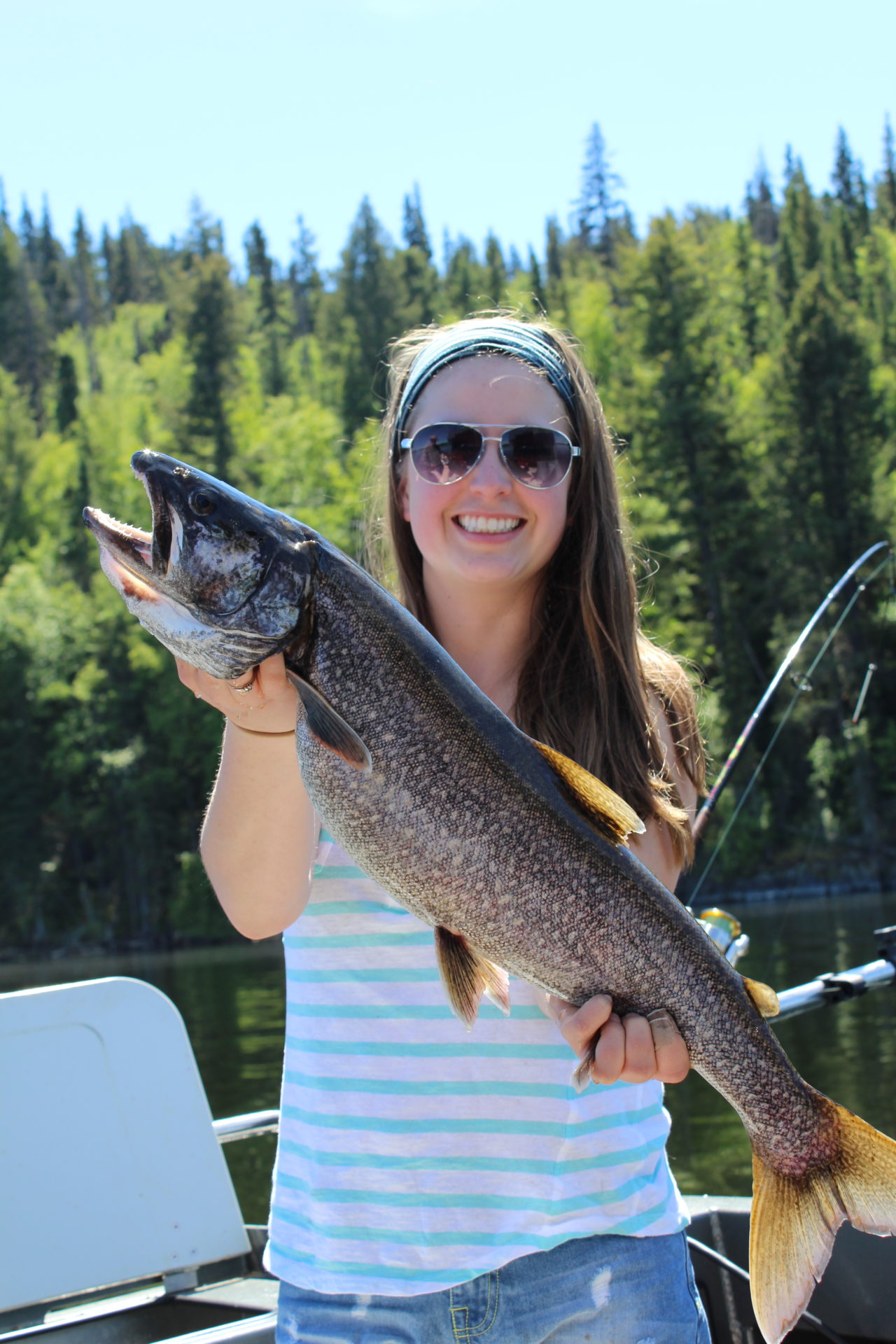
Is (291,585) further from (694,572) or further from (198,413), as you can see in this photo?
(198,413)

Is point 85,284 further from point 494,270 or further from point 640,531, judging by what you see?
point 640,531

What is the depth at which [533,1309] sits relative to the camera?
2273 millimetres

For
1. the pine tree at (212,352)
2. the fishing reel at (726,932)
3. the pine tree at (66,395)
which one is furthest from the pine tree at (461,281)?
the fishing reel at (726,932)

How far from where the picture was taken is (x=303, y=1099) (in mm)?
2518

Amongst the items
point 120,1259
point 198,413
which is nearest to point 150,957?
point 198,413

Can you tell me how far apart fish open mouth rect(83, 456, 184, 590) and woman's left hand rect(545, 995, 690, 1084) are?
3.70 ft

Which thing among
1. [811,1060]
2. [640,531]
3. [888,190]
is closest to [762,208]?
[888,190]

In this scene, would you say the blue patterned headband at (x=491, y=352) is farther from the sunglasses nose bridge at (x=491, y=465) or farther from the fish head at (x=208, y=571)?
the fish head at (x=208, y=571)

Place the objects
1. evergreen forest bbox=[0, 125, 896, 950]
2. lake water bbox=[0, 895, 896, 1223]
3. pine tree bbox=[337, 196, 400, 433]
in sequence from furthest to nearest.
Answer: pine tree bbox=[337, 196, 400, 433], evergreen forest bbox=[0, 125, 896, 950], lake water bbox=[0, 895, 896, 1223]

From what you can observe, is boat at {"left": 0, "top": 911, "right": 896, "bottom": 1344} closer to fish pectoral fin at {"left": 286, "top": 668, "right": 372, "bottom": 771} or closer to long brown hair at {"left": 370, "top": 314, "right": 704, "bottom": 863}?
long brown hair at {"left": 370, "top": 314, "right": 704, "bottom": 863}

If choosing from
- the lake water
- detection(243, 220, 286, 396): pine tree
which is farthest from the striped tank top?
detection(243, 220, 286, 396): pine tree

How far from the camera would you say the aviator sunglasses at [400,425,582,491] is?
2.79 meters

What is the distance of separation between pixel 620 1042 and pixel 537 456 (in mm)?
1381

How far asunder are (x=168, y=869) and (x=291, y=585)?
4472cm
